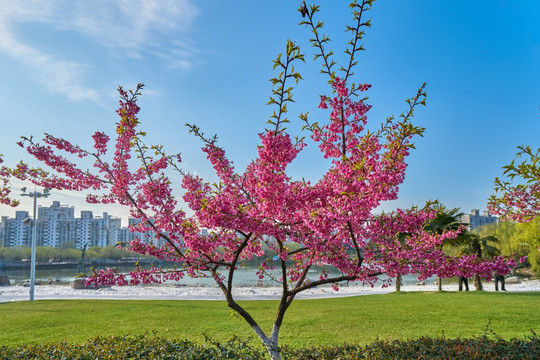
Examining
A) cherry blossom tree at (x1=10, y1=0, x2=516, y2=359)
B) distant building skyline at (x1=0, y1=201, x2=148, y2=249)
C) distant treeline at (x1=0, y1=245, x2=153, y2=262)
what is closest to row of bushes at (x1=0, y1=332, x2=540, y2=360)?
cherry blossom tree at (x1=10, y1=0, x2=516, y2=359)

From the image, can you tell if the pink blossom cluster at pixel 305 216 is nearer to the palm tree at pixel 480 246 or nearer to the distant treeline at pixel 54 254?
the palm tree at pixel 480 246

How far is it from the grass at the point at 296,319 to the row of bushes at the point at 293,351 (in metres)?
1.69

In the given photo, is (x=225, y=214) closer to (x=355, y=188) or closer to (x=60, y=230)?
(x=355, y=188)

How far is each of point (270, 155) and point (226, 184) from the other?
1343 mm

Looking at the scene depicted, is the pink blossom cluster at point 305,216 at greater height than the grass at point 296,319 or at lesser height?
greater

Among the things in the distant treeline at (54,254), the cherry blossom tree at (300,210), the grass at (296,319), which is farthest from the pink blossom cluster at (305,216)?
the distant treeline at (54,254)

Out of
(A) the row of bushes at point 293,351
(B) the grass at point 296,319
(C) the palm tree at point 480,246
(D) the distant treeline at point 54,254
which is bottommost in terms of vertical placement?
(D) the distant treeline at point 54,254

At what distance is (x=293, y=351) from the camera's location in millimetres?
5617

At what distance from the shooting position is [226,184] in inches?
213

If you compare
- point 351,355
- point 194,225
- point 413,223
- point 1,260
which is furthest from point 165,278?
point 1,260

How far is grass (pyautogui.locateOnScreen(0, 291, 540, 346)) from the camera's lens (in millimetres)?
9344

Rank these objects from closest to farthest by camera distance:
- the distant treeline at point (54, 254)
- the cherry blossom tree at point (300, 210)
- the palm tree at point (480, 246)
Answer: the cherry blossom tree at point (300, 210) → the palm tree at point (480, 246) → the distant treeline at point (54, 254)

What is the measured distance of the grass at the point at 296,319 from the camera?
9344 mm

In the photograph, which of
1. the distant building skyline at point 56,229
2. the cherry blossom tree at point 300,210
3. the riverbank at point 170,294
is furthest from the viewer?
the distant building skyline at point 56,229
